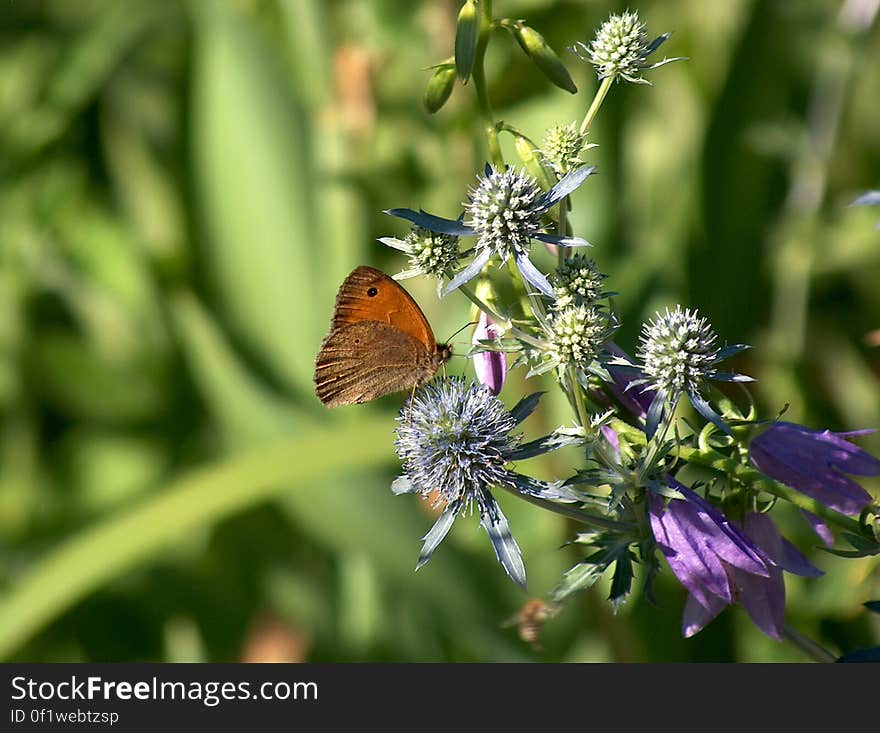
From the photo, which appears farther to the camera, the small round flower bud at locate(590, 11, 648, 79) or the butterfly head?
the butterfly head

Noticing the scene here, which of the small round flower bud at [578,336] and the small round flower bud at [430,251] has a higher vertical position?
the small round flower bud at [430,251]

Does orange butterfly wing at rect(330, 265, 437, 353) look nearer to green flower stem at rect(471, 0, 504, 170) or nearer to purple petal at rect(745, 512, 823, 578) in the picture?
green flower stem at rect(471, 0, 504, 170)

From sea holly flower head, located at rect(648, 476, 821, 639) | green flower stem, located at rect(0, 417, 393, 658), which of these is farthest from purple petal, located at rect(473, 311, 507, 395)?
green flower stem, located at rect(0, 417, 393, 658)

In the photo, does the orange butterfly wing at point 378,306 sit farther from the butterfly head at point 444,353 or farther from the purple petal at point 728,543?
the purple petal at point 728,543

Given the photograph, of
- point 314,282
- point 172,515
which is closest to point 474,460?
point 172,515

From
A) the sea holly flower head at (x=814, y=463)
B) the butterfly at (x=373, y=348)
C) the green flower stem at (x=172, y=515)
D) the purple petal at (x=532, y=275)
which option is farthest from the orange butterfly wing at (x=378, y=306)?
the green flower stem at (x=172, y=515)
